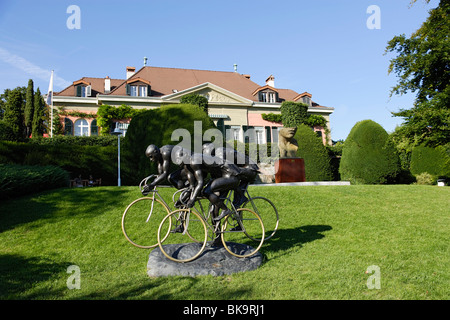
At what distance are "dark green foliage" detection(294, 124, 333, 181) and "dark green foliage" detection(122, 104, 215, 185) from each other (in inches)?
310

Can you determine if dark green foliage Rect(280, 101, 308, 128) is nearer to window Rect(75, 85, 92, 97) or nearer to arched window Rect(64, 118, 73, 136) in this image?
window Rect(75, 85, 92, 97)

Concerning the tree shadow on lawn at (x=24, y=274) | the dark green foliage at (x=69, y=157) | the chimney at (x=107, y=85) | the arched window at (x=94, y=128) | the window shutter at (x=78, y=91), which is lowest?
the tree shadow on lawn at (x=24, y=274)

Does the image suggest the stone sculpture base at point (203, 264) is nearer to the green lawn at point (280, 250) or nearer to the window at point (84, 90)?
the green lawn at point (280, 250)

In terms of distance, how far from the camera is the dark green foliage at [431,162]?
18875 mm

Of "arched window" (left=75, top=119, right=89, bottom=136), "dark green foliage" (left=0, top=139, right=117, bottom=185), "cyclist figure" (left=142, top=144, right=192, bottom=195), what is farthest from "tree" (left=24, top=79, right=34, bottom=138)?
"cyclist figure" (left=142, top=144, right=192, bottom=195)

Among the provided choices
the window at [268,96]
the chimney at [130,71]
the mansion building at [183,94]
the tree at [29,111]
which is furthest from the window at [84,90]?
the window at [268,96]

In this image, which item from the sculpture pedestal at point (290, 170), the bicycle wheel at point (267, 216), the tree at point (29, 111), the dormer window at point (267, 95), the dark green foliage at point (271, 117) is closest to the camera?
the bicycle wheel at point (267, 216)

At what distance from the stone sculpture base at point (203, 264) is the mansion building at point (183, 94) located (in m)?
25.3

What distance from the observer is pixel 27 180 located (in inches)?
363

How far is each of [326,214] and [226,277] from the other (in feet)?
15.4
